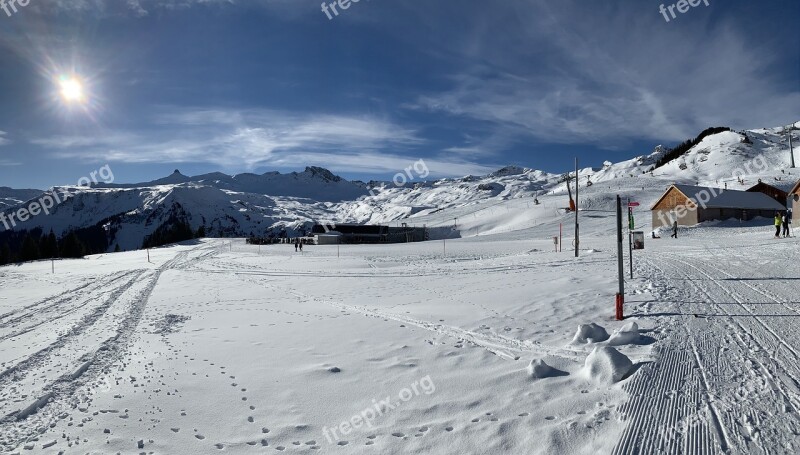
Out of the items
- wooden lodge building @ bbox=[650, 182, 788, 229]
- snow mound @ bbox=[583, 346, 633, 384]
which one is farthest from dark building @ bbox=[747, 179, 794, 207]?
snow mound @ bbox=[583, 346, 633, 384]

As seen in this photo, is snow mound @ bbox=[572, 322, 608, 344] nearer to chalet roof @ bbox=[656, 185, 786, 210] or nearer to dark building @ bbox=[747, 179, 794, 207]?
chalet roof @ bbox=[656, 185, 786, 210]

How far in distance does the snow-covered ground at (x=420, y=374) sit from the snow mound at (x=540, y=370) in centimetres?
3

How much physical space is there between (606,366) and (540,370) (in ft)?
3.01

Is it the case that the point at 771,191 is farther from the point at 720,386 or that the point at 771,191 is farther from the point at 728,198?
the point at 720,386

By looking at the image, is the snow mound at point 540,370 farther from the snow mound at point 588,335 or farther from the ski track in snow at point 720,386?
the snow mound at point 588,335

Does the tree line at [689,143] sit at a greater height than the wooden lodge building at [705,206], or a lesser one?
greater

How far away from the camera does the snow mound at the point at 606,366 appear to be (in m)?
6.12

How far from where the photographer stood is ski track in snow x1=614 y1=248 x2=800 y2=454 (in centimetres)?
460

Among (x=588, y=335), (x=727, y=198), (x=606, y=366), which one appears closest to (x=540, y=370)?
(x=606, y=366)

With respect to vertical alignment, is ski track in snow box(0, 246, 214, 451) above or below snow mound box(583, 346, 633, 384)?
below

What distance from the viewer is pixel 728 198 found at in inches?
2050

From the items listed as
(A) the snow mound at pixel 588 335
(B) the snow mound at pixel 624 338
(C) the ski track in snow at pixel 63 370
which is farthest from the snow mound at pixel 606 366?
(C) the ski track in snow at pixel 63 370

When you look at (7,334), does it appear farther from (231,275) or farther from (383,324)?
(231,275)

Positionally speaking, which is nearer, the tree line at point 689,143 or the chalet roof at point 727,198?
the chalet roof at point 727,198
